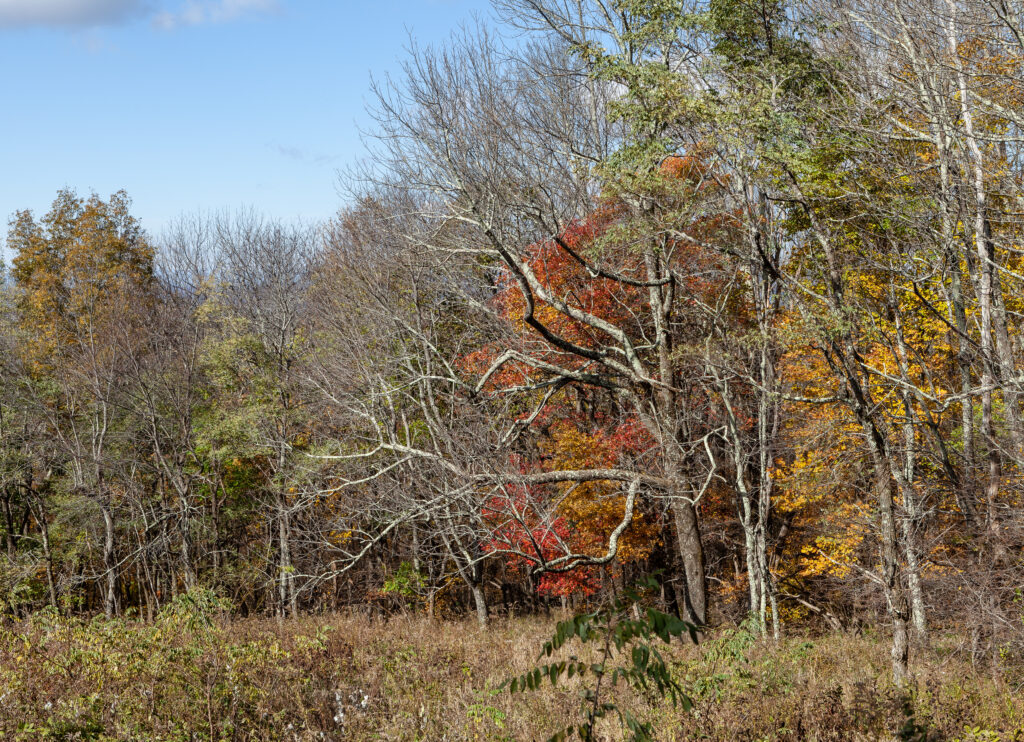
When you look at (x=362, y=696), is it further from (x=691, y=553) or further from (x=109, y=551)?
(x=109, y=551)

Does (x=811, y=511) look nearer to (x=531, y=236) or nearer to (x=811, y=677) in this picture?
(x=531, y=236)

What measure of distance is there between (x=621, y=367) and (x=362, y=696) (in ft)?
30.8

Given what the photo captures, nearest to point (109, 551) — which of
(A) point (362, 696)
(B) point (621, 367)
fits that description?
(B) point (621, 367)

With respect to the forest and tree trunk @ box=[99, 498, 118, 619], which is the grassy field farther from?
tree trunk @ box=[99, 498, 118, 619]

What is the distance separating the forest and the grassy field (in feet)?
0.93

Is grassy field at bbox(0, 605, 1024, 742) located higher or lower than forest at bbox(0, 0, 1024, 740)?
lower

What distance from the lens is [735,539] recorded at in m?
21.0

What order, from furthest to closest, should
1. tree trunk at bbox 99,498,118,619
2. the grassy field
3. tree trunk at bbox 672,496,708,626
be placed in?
tree trunk at bbox 99,498,118,619 < tree trunk at bbox 672,496,708,626 < the grassy field

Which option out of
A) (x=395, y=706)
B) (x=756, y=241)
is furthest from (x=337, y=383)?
(x=395, y=706)

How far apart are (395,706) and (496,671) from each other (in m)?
1.63

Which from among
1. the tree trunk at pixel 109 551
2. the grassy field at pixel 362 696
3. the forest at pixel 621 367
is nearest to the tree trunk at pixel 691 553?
the forest at pixel 621 367

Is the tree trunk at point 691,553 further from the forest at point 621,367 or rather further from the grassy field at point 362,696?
the grassy field at point 362,696

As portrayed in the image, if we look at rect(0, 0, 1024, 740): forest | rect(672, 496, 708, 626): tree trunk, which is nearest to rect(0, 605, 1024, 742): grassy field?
rect(0, 0, 1024, 740): forest

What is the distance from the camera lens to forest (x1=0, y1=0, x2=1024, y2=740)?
10.5m
